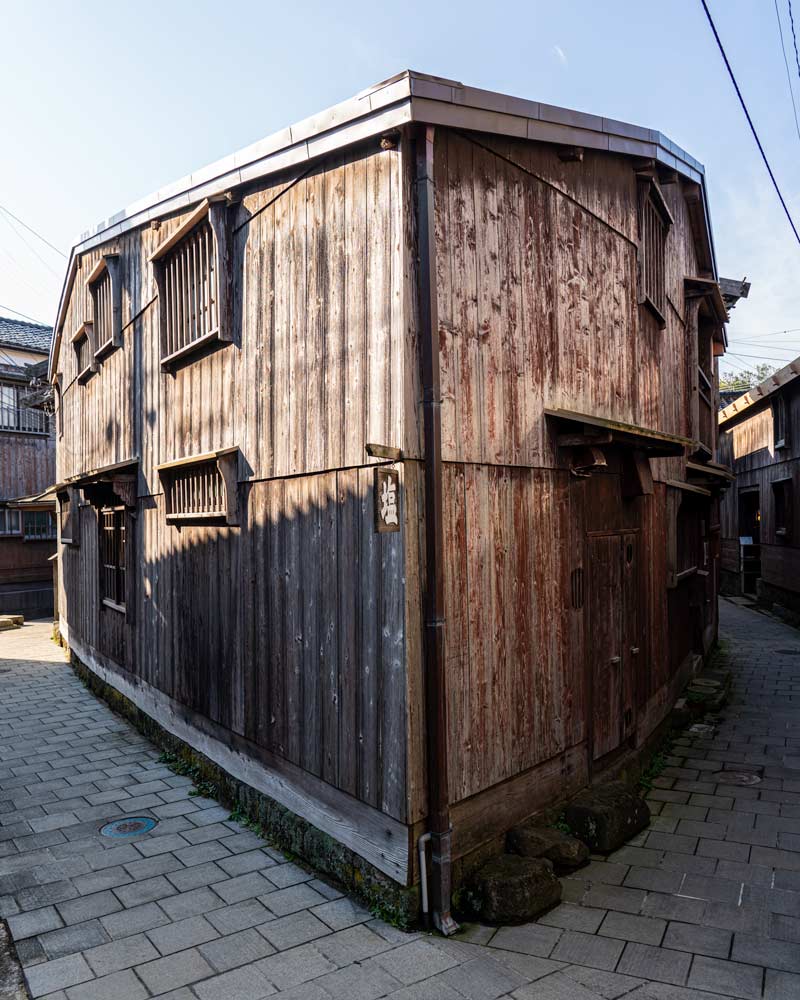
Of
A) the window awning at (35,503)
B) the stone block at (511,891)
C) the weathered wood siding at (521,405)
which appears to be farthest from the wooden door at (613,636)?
the window awning at (35,503)

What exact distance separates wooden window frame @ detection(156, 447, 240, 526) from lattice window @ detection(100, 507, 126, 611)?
277 centimetres

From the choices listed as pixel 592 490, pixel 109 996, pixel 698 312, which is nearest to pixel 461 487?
pixel 592 490

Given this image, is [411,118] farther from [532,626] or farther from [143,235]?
[143,235]

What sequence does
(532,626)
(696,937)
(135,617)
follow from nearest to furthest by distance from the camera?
1. (696,937)
2. (532,626)
3. (135,617)

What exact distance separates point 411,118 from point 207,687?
562 cm

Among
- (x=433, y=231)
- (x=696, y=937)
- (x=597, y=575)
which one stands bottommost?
(x=696, y=937)

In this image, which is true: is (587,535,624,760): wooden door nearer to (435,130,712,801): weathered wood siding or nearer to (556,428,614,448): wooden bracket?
(435,130,712,801): weathered wood siding

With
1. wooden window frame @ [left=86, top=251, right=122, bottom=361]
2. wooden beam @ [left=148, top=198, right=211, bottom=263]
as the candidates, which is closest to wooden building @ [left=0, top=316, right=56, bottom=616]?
wooden window frame @ [left=86, top=251, right=122, bottom=361]

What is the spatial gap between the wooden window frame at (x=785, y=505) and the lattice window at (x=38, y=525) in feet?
69.7

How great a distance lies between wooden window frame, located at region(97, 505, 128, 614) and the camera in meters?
10.3

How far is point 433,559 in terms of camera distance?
481cm

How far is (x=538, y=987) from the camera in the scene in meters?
4.05

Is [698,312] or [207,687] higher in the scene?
[698,312]

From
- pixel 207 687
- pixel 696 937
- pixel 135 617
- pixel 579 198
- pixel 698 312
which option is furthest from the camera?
pixel 698 312
